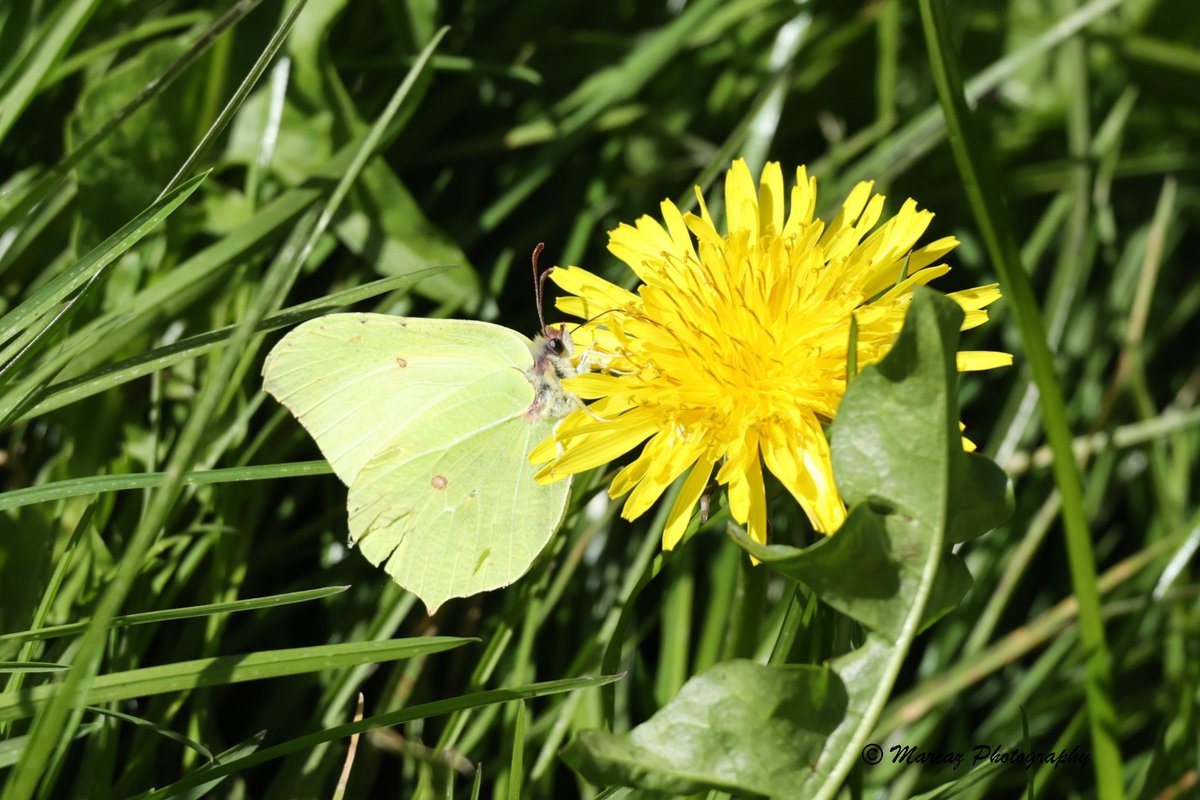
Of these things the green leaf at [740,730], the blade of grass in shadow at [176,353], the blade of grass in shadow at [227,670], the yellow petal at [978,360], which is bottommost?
the green leaf at [740,730]

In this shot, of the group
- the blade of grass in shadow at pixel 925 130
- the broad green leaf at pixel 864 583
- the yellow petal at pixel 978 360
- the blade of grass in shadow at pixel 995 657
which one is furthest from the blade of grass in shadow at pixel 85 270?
the blade of grass in shadow at pixel 995 657

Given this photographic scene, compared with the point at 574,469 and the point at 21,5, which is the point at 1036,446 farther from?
the point at 21,5

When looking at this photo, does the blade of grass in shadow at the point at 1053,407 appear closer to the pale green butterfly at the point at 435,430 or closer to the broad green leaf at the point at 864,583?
the broad green leaf at the point at 864,583

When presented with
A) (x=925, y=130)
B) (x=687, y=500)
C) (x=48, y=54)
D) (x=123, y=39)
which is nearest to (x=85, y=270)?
(x=48, y=54)

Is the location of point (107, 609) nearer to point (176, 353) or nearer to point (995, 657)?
point (176, 353)

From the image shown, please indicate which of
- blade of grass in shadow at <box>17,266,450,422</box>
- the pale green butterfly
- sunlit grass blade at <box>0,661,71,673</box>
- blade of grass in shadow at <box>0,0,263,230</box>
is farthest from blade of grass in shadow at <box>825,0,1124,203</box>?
sunlit grass blade at <box>0,661,71,673</box>

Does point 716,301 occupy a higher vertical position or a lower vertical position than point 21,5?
lower

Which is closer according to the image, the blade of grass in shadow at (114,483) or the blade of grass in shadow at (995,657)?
the blade of grass in shadow at (114,483)

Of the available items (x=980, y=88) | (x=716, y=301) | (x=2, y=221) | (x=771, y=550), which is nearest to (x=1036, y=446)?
(x=980, y=88)
